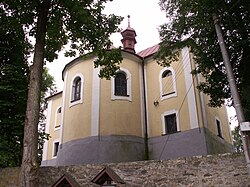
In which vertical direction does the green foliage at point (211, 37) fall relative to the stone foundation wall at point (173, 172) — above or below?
above

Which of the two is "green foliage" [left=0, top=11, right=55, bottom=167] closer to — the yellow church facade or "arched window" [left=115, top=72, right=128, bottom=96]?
the yellow church facade

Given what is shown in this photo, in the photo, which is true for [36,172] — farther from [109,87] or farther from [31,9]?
[109,87]

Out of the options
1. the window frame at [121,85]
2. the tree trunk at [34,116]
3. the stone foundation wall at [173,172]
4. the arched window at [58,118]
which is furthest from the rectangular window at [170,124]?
the arched window at [58,118]

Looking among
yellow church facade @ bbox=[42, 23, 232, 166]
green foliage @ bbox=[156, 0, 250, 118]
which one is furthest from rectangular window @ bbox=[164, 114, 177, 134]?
green foliage @ bbox=[156, 0, 250, 118]

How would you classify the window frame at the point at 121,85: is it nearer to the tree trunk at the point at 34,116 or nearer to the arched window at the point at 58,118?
the arched window at the point at 58,118

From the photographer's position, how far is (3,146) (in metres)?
11.2

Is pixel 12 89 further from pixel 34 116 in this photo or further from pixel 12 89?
pixel 34 116

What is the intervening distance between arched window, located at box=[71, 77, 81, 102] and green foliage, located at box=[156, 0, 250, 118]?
7.89 metres

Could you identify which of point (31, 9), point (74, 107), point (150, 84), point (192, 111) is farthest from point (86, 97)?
point (31, 9)

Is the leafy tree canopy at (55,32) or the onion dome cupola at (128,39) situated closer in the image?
the leafy tree canopy at (55,32)

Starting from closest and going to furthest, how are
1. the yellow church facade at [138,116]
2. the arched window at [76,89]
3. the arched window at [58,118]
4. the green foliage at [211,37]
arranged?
the green foliage at [211,37], the yellow church facade at [138,116], the arched window at [76,89], the arched window at [58,118]

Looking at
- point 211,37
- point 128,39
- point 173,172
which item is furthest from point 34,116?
point 128,39

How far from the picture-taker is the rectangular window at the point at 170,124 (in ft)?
55.0

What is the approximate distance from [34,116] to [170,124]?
32.6ft
